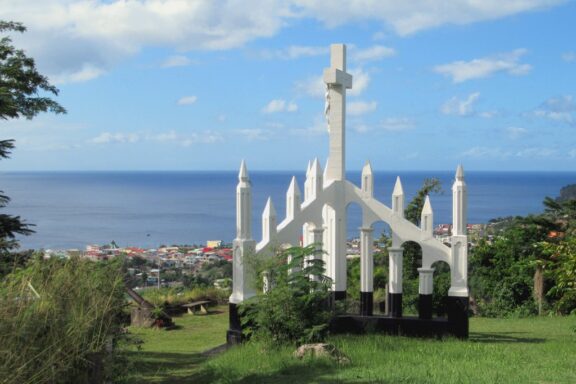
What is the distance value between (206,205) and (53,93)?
100966mm

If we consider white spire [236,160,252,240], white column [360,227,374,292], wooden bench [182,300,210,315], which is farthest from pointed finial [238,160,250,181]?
wooden bench [182,300,210,315]

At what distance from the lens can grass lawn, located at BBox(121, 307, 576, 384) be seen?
27.6ft

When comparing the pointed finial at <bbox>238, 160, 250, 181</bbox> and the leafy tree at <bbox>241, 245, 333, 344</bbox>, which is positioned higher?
the pointed finial at <bbox>238, 160, 250, 181</bbox>

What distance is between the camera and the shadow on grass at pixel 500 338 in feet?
41.8

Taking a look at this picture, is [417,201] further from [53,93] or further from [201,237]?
[201,237]

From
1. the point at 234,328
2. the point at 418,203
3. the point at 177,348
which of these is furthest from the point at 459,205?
the point at 418,203

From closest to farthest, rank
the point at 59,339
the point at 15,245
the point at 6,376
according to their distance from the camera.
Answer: the point at 6,376 → the point at 59,339 → the point at 15,245

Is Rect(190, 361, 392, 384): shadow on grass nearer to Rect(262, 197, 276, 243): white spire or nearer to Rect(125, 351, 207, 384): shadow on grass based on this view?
Rect(125, 351, 207, 384): shadow on grass

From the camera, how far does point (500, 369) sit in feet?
29.0

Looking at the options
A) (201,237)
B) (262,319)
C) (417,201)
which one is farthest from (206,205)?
(262,319)

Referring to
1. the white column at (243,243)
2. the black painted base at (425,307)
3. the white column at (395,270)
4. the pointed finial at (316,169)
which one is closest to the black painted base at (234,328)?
the white column at (243,243)

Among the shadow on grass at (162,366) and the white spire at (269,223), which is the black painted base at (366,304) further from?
the shadow on grass at (162,366)

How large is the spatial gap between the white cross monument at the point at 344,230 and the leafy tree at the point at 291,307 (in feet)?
2.37

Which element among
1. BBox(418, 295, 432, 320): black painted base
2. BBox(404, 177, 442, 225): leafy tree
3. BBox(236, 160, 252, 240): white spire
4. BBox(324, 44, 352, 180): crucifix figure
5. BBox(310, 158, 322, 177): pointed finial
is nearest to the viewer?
BBox(236, 160, 252, 240): white spire
